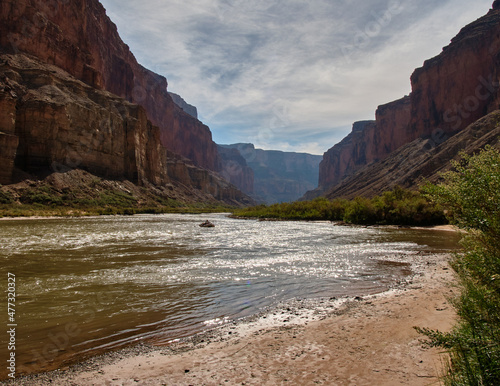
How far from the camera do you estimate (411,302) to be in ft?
24.8

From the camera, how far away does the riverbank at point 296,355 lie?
415 centimetres

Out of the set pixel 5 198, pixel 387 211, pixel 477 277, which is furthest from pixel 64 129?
pixel 477 277

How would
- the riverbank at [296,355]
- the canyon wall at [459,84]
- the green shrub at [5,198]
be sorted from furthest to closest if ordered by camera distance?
the canyon wall at [459,84]
the green shrub at [5,198]
the riverbank at [296,355]

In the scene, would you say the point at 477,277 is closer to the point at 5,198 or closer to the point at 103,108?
the point at 5,198

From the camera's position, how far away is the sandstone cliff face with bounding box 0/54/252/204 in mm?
55878

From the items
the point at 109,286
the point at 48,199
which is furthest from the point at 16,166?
the point at 109,286

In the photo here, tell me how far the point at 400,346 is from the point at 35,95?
75.8 metres

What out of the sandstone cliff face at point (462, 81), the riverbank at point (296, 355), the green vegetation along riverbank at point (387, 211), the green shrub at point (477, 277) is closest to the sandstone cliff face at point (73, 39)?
the green vegetation along riverbank at point (387, 211)

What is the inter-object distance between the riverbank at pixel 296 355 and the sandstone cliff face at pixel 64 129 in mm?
58940

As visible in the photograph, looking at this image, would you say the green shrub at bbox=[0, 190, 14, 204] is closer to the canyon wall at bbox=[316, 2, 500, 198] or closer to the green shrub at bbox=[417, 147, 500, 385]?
the green shrub at bbox=[417, 147, 500, 385]

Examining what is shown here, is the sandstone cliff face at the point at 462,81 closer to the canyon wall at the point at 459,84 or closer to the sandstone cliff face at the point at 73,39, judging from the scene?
the canyon wall at the point at 459,84

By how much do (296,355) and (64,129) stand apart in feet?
237

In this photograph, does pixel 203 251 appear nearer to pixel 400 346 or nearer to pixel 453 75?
pixel 400 346

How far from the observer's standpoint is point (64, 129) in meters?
62.6
